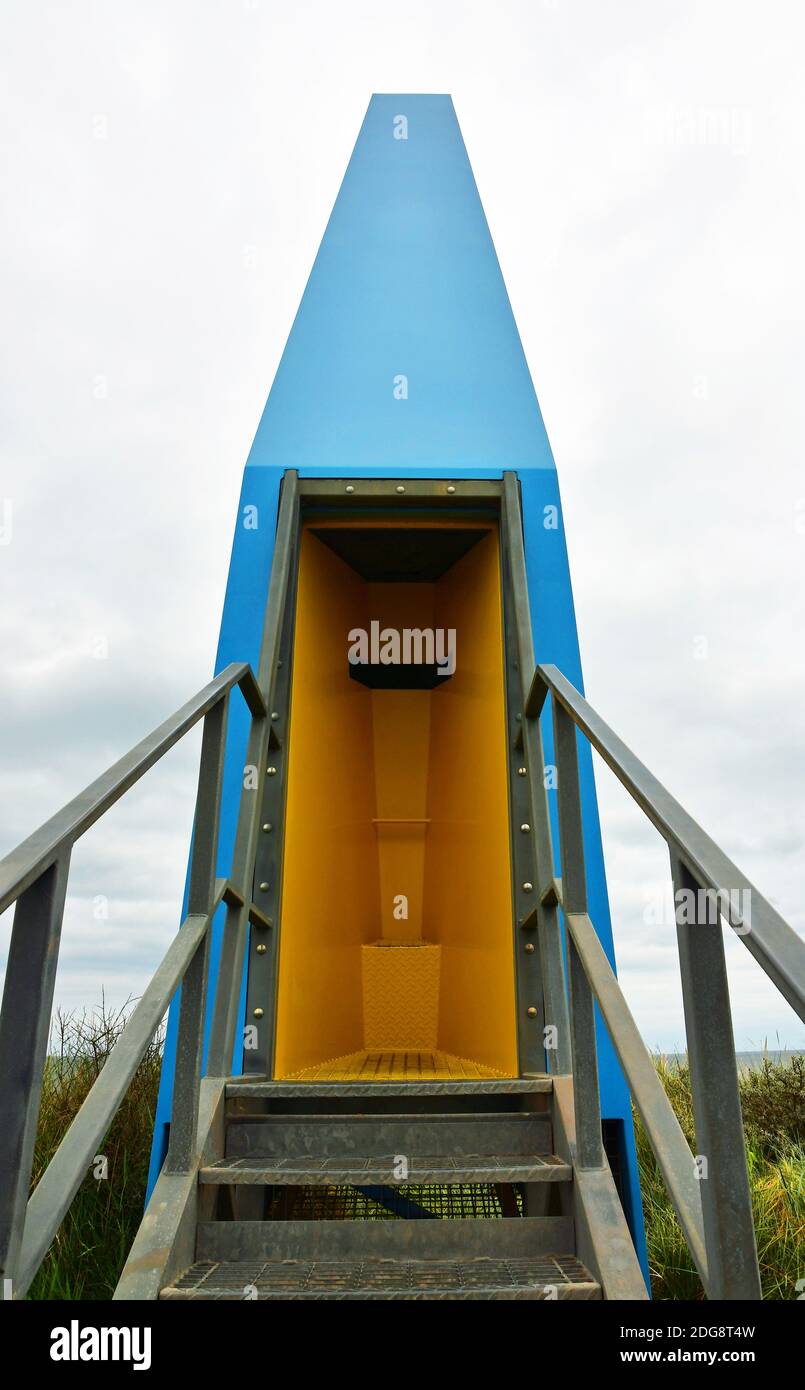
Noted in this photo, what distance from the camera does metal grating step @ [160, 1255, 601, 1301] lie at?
73.4 inches

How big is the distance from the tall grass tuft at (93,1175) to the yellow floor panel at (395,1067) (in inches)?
28.0

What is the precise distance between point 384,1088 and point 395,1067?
143cm

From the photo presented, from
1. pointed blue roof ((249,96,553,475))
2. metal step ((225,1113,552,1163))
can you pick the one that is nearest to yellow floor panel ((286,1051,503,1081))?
metal step ((225,1113,552,1163))

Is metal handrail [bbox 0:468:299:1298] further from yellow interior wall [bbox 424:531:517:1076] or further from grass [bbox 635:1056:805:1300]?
grass [bbox 635:1056:805:1300]

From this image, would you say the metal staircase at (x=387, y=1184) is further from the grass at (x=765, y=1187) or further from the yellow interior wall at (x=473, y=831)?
the grass at (x=765, y=1187)

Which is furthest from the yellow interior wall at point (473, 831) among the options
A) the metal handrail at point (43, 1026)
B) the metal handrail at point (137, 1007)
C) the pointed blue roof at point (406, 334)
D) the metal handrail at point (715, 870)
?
A: the metal handrail at point (43, 1026)

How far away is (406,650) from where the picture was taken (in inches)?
209

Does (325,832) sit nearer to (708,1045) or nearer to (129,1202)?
(129,1202)

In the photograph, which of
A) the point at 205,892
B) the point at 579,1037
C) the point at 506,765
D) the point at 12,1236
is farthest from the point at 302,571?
the point at 12,1236

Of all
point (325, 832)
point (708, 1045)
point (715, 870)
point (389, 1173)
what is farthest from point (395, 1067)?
point (715, 870)

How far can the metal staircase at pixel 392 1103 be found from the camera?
→ 1.44 meters

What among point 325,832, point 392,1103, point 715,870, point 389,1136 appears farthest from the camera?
point 325,832
